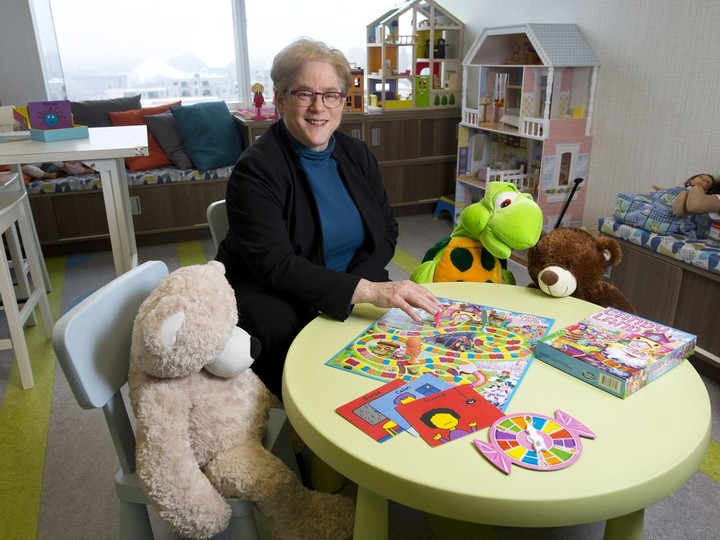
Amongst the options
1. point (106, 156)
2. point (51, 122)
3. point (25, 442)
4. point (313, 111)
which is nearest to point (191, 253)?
point (51, 122)

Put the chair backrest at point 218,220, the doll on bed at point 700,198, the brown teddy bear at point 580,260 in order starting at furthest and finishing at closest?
the doll on bed at point 700,198 → the chair backrest at point 218,220 → the brown teddy bear at point 580,260

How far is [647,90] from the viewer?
277 centimetres

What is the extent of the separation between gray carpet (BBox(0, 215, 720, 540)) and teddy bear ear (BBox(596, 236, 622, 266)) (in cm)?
67

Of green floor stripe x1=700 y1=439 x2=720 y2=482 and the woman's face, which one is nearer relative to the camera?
the woman's face

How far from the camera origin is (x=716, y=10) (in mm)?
2396

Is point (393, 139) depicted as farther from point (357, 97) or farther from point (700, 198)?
point (700, 198)

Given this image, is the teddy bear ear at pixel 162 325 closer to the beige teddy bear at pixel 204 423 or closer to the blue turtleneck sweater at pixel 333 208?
the beige teddy bear at pixel 204 423

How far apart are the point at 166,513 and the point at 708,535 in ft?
4.34

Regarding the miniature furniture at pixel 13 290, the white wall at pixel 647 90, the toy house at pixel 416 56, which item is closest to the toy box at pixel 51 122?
the miniature furniture at pixel 13 290

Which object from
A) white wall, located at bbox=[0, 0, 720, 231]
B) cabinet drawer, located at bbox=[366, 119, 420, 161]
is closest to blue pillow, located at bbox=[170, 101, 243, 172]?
cabinet drawer, located at bbox=[366, 119, 420, 161]

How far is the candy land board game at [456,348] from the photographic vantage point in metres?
1.08

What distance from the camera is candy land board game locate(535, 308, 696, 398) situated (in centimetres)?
103

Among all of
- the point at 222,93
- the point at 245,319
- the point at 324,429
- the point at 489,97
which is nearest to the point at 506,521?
the point at 324,429

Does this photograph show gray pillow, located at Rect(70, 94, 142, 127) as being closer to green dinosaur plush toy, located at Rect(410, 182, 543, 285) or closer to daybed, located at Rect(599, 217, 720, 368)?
green dinosaur plush toy, located at Rect(410, 182, 543, 285)
